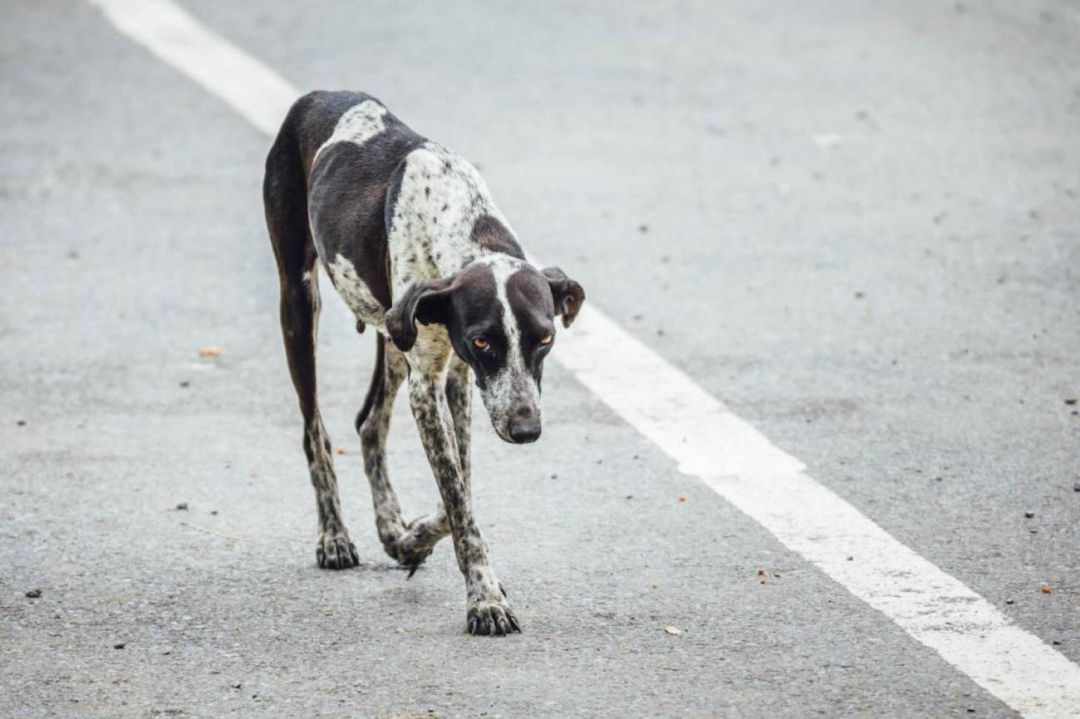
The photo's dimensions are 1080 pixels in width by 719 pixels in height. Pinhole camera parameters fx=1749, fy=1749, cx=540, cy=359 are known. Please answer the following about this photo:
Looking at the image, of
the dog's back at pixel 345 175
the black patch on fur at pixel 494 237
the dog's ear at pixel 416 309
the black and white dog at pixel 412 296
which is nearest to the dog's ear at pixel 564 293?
the black and white dog at pixel 412 296

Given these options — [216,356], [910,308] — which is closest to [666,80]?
[910,308]

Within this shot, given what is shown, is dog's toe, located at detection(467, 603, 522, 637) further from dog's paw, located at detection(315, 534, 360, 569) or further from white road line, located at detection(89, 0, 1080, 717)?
white road line, located at detection(89, 0, 1080, 717)

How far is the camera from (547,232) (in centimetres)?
1019

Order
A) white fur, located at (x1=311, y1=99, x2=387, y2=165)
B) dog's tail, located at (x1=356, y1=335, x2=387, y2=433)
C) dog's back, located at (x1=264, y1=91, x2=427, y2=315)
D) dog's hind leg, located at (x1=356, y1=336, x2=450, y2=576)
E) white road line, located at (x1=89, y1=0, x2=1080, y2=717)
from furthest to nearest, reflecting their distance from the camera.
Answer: dog's tail, located at (x1=356, y1=335, x2=387, y2=433) → white fur, located at (x1=311, y1=99, x2=387, y2=165) → dog's back, located at (x1=264, y1=91, x2=427, y2=315) → dog's hind leg, located at (x1=356, y1=336, x2=450, y2=576) → white road line, located at (x1=89, y1=0, x2=1080, y2=717)

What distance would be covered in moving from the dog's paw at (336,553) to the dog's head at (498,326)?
1037mm

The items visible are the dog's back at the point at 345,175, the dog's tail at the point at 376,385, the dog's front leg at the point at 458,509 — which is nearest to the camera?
the dog's front leg at the point at 458,509

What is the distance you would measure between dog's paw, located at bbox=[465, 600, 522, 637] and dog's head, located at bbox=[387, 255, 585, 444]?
56 centimetres

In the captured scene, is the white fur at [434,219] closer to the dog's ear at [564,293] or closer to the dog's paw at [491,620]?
the dog's ear at [564,293]

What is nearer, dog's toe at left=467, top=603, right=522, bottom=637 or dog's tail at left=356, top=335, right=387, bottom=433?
dog's toe at left=467, top=603, right=522, bottom=637

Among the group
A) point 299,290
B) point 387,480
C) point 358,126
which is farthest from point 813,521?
point 358,126

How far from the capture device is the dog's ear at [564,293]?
5.42 metres

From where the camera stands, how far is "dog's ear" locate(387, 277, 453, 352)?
5.25 meters

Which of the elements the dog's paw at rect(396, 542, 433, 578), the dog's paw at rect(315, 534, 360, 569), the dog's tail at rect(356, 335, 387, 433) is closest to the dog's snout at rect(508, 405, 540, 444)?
the dog's paw at rect(396, 542, 433, 578)

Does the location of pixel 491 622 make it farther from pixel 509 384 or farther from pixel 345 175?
pixel 345 175
